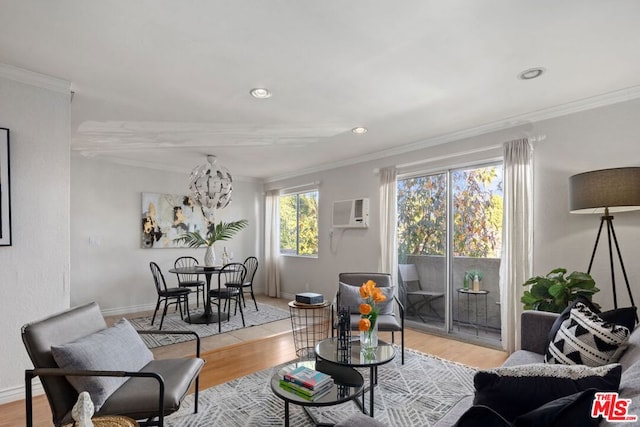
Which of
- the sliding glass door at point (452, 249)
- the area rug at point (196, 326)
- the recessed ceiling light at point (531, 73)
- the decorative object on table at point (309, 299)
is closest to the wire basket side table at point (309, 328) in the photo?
the decorative object on table at point (309, 299)

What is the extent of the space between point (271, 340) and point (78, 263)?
3.13 m

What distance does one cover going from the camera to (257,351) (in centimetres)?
359

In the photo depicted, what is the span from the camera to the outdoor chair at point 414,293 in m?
4.36

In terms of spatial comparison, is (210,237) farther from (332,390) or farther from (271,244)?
(332,390)

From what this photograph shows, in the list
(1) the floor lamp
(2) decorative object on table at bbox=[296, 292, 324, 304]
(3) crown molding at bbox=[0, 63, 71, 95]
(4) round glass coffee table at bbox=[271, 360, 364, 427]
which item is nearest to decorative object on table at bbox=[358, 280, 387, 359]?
(4) round glass coffee table at bbox=[271, 360, 364, 427]

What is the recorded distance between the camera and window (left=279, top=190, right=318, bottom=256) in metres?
6.11

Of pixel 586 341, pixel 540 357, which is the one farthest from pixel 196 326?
pixel 586 341

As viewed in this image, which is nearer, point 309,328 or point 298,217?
point 309,328

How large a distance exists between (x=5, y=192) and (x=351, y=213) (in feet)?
12.7

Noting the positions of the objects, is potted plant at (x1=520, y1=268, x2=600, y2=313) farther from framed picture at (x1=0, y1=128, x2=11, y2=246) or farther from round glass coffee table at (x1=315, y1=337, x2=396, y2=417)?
framed picture at (x1=0, y1=128, x2=11, y2=246)

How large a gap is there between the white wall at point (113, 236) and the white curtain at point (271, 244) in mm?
1577

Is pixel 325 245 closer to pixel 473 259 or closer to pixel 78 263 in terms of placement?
pixel 473 259

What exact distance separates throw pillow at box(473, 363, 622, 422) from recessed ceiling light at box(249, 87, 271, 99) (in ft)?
8.28

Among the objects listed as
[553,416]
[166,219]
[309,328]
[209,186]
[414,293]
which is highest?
[209,186]
